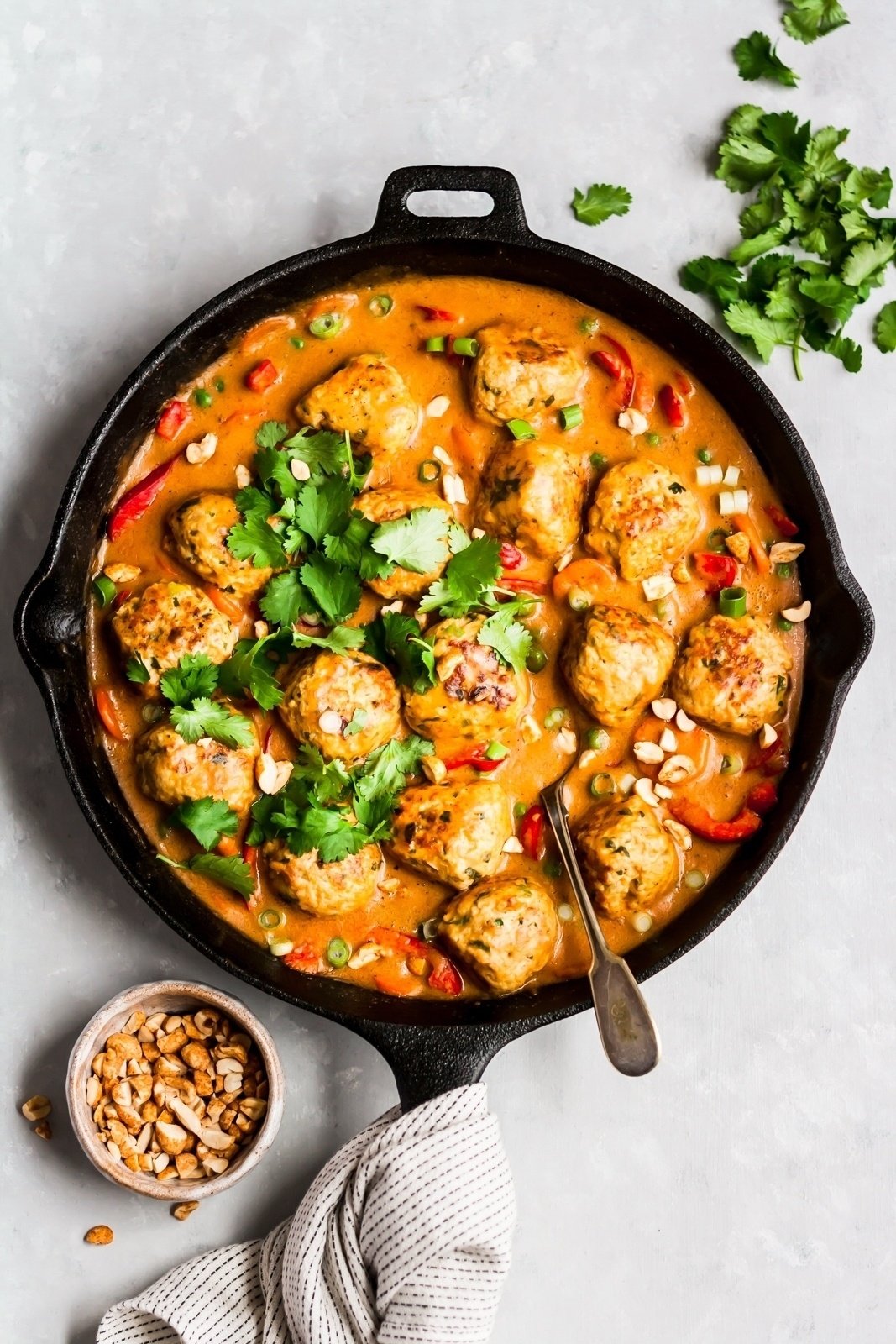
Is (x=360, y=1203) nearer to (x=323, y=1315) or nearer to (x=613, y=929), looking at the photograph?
(x=323, y=1315)

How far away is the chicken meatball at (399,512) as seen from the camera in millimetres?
3539

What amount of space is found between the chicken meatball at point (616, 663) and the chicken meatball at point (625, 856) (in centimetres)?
28

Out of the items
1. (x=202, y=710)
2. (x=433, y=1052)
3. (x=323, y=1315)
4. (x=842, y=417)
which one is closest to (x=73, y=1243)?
(x=323, y=1315)

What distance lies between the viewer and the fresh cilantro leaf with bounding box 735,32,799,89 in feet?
13.3

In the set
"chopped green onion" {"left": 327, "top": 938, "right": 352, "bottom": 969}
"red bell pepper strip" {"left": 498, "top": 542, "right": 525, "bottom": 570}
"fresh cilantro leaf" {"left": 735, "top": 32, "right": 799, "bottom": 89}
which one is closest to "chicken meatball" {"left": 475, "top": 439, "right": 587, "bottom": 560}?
"red bell pepper strip" {"left": 498, "top": 542, "right": 525, "bottom": 570}

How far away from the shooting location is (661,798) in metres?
3.68

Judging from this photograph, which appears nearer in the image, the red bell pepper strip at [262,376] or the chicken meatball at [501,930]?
the chicken meatball at [501,930]

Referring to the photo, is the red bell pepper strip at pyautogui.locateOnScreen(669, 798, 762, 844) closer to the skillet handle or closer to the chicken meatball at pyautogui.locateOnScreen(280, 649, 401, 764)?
the chicken meatball at pyautogui.locateOnScreen(280, 649, 401, 764)

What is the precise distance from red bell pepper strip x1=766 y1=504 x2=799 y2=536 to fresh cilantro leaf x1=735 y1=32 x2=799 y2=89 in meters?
1.51

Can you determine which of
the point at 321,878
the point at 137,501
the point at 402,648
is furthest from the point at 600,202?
the point at 321,878

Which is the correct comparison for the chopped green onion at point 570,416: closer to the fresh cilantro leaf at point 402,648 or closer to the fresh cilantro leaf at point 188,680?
the fresh cilantro leaf at point 402,648

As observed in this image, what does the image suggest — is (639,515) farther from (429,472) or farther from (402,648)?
(402,648)

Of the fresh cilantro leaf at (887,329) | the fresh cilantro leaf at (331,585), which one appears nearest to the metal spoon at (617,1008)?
the fresh cilantro leaf at (331,585)

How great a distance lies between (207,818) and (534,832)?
3.17 feet
